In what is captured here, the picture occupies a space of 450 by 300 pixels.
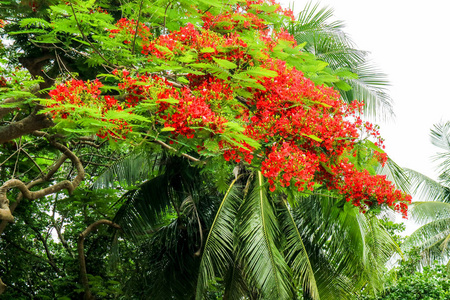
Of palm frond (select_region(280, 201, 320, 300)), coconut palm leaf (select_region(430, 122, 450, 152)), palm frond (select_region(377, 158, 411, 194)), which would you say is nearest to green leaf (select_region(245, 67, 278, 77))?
palm frond (select_region(280, 201, 320, 300))

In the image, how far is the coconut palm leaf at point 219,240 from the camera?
661 cm

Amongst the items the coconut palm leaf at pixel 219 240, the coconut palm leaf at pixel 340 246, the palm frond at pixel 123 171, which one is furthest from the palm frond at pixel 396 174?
the palm frond at pixel 123 171

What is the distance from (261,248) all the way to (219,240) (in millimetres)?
765

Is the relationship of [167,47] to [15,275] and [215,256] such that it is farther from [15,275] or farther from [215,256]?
[15,275]

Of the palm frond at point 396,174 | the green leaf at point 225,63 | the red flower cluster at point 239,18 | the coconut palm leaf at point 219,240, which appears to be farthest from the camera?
the palm frond at point 396,174

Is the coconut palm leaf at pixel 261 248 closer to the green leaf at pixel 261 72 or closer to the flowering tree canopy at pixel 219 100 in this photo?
the flowering tree canopy at pixel 219 100

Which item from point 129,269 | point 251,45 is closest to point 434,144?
point 129,269

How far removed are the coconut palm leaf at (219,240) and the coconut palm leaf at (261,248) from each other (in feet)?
0.73

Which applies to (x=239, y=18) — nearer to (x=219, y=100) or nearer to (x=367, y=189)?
(x=219, y=100)

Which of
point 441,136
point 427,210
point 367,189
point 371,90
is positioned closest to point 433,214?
point 427,210

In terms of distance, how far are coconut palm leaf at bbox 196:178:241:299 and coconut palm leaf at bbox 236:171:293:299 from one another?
8.8 inches

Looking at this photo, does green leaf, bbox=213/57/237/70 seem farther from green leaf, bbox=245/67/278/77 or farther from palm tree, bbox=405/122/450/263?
palm tree, bbox=405/122/450/263

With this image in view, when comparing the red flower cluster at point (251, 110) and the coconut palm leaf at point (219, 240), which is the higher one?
the red flower cluster at point (251, 110)

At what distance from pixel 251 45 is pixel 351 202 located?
1.92m
